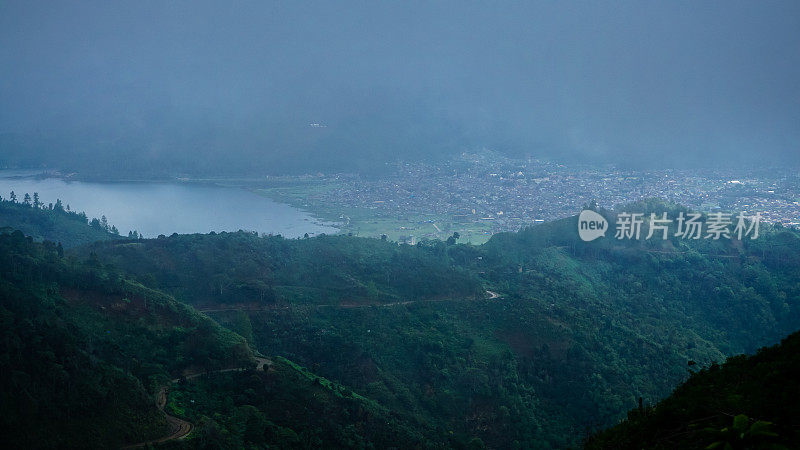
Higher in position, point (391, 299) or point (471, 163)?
point (471, 163)

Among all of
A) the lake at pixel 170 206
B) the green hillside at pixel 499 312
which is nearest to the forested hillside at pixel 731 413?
the green hillside at pixel 499 312

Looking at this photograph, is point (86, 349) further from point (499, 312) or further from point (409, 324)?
point (499, 312)

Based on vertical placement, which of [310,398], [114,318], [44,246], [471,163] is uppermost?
[471,163]

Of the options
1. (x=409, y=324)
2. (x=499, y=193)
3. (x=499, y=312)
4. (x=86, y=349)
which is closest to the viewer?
(x=86, y=349)

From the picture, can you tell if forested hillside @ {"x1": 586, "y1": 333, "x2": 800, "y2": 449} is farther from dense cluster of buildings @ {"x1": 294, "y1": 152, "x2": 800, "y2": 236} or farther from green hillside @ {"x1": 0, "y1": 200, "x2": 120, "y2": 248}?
dense cluster of buildings @ {"x1": 294, "y1": 152, "x2": 800, "y2": 236}

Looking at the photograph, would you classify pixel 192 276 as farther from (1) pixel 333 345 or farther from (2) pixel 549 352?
(2) pixel 549 352

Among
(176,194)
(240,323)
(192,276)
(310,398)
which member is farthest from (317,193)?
(310,398)

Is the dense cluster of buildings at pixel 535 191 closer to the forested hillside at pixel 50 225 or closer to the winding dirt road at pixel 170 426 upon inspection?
the forested hillside at pixel 50 225

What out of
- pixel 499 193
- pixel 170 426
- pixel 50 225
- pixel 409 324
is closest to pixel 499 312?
pixel 409 324

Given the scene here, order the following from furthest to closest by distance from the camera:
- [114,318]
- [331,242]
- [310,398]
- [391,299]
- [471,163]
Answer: [471,163] → [331,242] → [391,299] → [114,318] → [310,398]
